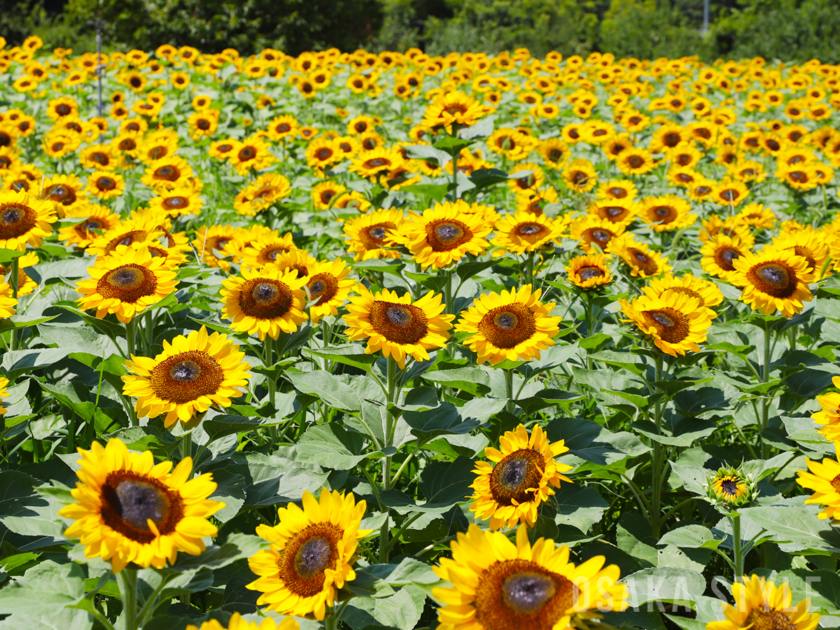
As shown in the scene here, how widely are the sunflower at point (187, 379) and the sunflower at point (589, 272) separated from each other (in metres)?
1.46

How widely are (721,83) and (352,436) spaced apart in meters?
10.4

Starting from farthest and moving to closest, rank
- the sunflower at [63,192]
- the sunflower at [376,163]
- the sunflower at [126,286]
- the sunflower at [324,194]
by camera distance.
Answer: the sunflower at [324,194]
the sunflower at [376,163]
the sunflower at [63,192]
the sunflower at [126,286]

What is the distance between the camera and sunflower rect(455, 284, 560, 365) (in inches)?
81.9

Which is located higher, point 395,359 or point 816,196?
point 395,359

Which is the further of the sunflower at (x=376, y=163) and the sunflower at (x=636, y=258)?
the sunflower at (x=376, y=163)

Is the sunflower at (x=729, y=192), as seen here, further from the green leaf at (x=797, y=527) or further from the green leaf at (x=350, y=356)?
the green leaf at (x=350, y=356)

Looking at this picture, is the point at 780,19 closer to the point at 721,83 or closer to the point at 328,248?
the point at 721,83

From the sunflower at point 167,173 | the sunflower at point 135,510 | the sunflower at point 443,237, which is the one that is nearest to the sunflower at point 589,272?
the sunflower at point 443,237

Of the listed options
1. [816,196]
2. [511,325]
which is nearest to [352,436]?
[511,325]

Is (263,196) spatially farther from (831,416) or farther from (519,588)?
(519,588)

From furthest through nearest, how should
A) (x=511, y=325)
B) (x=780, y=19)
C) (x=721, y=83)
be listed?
1. (x=780, y=19)
2. (x=721, y=83)
3. (x=511, y=325)

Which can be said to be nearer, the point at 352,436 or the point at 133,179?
the point at 352,436

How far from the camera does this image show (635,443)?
7.32 feet

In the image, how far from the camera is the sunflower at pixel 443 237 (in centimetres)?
254
